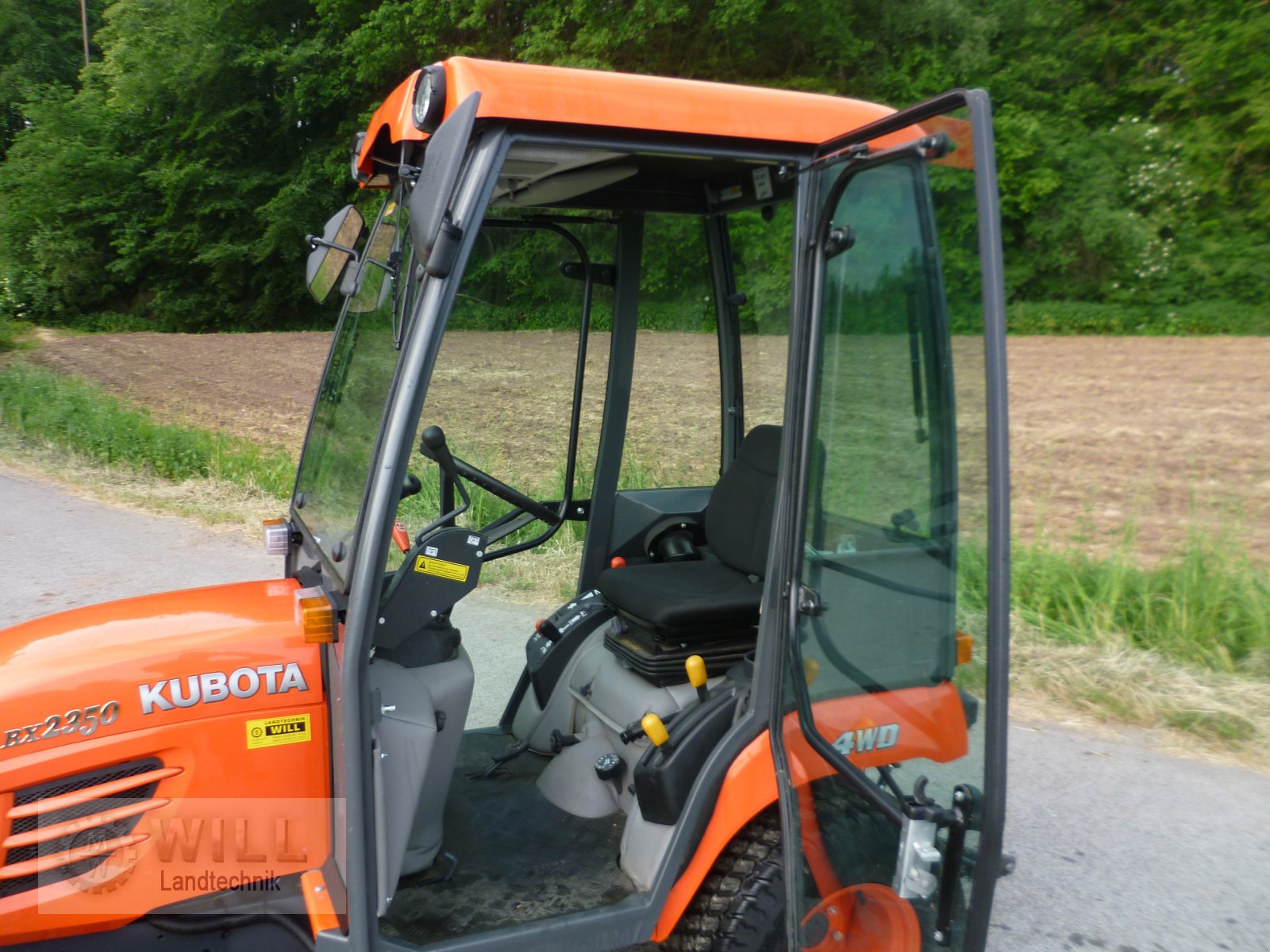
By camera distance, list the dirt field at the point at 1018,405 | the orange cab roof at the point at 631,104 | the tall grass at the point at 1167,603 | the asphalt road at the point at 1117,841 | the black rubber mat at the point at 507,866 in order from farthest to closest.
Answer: the tall grass at the point at 1167,603
the dirt field at the point at 1018,405
the asphalt road at the point at 1117,841
the black rubber mat at the point at 507,866
the orange cab roof at the point at 631,104

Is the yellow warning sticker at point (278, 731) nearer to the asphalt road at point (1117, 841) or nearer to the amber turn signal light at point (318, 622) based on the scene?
the amber turn signal light at point (318, 622)

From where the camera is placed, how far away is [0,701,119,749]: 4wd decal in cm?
198

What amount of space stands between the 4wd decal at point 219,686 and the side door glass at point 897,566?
3.54ft

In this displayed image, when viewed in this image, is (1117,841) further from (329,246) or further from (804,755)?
(329,246)

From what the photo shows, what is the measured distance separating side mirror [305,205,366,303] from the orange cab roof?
1.25 feet

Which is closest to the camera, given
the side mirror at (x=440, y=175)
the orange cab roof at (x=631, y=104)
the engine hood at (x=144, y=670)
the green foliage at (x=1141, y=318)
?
the side mirror at (x=440, y=175)

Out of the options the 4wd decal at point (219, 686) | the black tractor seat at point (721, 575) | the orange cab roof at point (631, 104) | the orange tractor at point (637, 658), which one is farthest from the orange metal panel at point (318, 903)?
the orange cab roof at point (631, 104)

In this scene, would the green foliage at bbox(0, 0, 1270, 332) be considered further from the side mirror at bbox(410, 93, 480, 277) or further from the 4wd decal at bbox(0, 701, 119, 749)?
the 4wd decal at bbox(0, 701, 119, 749)

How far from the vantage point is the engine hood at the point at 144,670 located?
6.62 feet

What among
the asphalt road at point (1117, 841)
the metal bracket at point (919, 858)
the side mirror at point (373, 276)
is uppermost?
the side mirror at point (373, 276)

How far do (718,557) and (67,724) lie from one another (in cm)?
177

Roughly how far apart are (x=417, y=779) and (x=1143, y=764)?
295cm

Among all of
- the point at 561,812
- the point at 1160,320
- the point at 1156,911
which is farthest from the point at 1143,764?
the point at 1160,320

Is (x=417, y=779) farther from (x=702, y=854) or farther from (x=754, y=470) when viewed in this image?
(x=754, y=470)
